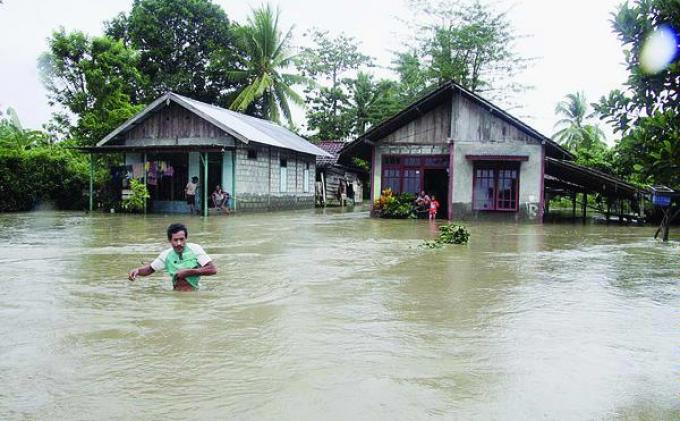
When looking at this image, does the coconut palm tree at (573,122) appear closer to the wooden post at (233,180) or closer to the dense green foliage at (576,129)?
the dense green foliage at (576,129)

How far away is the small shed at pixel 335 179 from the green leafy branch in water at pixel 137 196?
10.5m

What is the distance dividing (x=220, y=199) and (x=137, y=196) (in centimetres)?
321

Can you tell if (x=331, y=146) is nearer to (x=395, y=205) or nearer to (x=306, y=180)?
(x=306, y=180)

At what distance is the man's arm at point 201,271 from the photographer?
6.56 m

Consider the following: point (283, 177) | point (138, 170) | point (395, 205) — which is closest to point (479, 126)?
point (395, 205)

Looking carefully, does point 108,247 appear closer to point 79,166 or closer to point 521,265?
point 521,265

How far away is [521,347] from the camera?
4.93m

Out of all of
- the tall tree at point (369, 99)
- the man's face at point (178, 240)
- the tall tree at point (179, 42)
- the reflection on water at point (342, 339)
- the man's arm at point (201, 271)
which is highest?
the tall tree at point (179, 42)

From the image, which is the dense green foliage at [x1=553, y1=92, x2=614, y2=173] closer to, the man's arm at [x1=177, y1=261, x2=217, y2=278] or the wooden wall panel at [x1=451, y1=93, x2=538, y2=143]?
the wooden wall panel at [x1=451, y1=93, x2=538, y2=143]

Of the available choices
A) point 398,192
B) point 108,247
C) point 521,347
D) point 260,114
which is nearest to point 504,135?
point 398,192

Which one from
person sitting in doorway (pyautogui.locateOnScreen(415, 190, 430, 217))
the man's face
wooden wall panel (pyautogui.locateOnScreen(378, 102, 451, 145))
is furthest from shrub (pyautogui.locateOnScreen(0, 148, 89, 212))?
the man's face

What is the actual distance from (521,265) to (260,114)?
97.5ft

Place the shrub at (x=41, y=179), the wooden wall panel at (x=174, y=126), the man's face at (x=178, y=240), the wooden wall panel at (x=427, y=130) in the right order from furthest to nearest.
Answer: the shrub at (x=41, y=179) < the wooden wall panel at (x=174, y=126) < the wooden wall panel at (x=427, y=130) < the man's face at (x=178, y=240)

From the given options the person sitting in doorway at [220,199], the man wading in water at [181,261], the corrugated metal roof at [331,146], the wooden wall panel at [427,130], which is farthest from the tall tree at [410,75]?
the man wading in water at [181,261]
